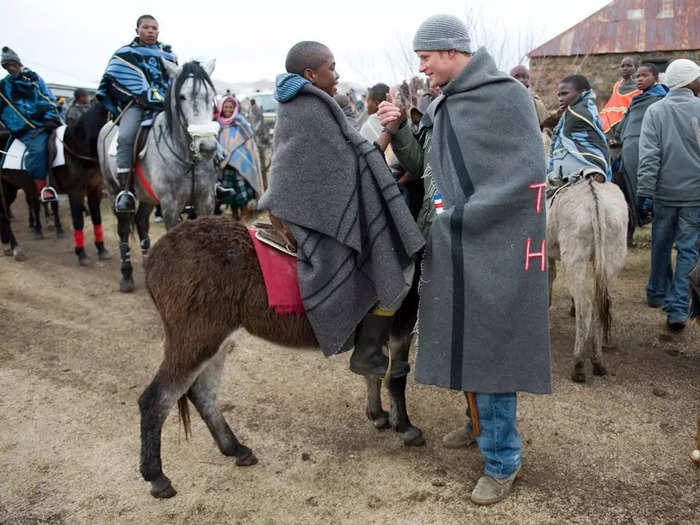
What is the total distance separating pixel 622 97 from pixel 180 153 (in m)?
6.67

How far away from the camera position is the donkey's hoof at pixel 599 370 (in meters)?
4.34

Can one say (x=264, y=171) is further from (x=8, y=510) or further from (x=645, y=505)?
(x=645, y=505)

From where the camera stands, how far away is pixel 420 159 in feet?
9.69

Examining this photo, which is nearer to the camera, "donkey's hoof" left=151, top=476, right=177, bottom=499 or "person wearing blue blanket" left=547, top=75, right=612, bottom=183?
"donkey's hoof" left=151, top=476, right=177, bottom=499

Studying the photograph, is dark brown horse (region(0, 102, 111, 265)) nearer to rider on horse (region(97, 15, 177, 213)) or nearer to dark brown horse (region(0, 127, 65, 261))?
dark brown horse (region(0, 127, 65, 261))

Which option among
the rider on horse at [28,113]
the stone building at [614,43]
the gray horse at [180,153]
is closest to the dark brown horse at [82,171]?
the rider on horse at [28,113]

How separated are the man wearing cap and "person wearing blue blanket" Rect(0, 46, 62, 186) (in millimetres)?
8046

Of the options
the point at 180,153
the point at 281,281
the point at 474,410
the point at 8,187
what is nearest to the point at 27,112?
the point at 8,187

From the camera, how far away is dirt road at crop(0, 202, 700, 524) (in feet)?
9.62

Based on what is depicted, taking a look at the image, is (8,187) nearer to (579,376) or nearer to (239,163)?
(239,163)

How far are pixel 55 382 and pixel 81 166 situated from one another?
4.24 meters

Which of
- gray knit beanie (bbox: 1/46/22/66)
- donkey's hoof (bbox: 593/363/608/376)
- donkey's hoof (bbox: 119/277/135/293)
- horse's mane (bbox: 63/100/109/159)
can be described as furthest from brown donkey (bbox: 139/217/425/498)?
gray knit beanie (bbox: 1/46/22/66)

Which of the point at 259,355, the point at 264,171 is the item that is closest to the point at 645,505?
the point at 259,355

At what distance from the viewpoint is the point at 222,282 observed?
285 centimetres
